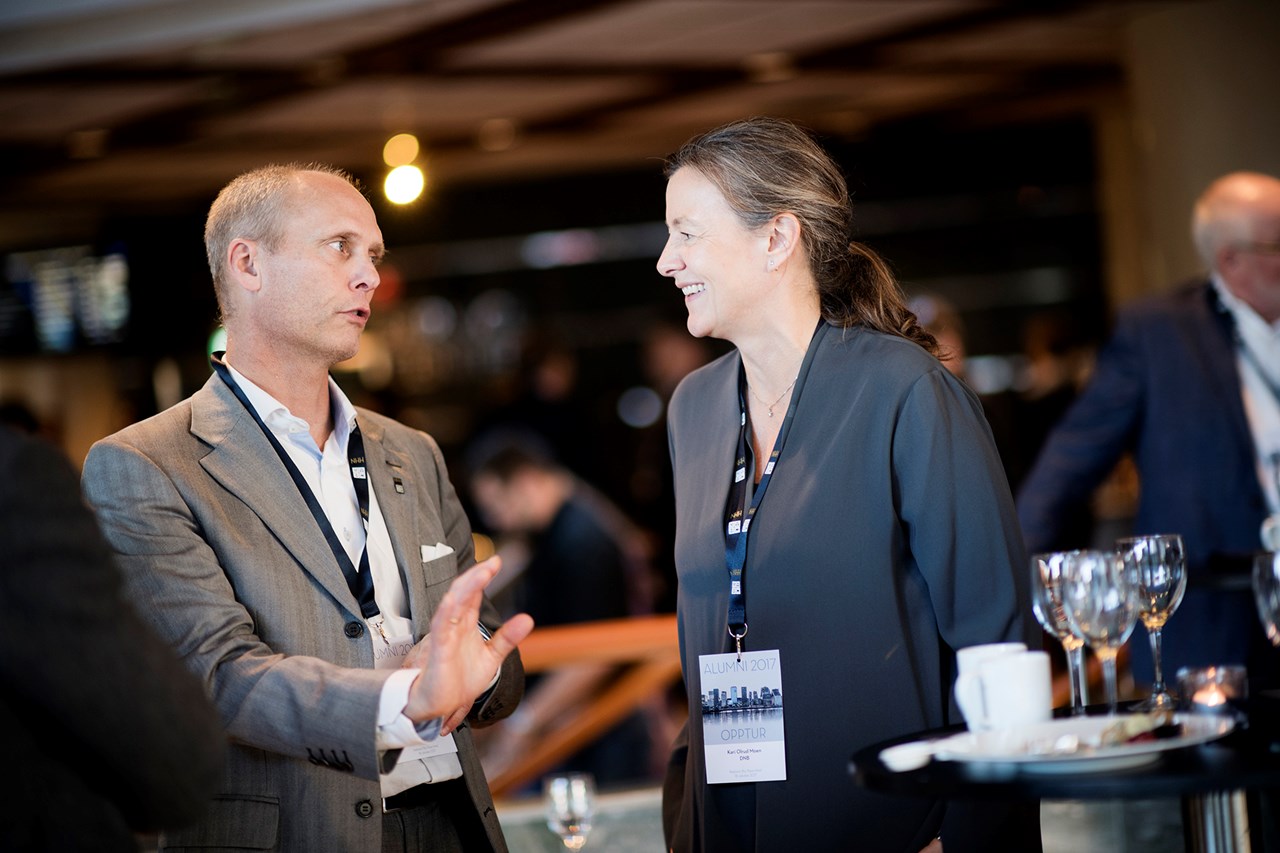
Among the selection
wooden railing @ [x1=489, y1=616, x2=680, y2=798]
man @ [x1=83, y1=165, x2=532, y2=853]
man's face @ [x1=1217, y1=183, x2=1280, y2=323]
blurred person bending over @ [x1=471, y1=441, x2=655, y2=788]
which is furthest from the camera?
blurred person bending over @ [x1=471, y1=441, x2=655, y2=788]

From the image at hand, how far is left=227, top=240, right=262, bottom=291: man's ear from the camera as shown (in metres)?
2.39

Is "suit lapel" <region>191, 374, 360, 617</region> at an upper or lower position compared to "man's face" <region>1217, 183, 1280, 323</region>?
lower

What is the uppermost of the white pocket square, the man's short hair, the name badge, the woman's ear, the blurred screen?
the blurred screen

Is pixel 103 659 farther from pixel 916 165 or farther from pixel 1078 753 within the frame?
pixel 916 165

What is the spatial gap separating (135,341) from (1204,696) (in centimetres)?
801

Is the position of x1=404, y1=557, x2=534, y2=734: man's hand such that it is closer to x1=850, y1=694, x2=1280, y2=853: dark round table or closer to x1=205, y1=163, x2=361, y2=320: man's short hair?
x1=850, y1=694, x2=1280, y2=853: dark round table

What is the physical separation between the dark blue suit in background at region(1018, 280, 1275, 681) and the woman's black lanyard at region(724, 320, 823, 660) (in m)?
1.77

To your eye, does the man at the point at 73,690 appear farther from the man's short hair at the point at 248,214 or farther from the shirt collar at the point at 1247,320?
the shirt collar at the point at 1247,320

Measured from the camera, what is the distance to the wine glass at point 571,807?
8.71 ft

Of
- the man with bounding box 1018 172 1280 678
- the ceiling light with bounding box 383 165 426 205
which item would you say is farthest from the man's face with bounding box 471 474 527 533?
the ceiling light with bounding box 383 165 426 205

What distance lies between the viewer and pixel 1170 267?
684 cm

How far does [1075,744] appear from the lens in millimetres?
1644

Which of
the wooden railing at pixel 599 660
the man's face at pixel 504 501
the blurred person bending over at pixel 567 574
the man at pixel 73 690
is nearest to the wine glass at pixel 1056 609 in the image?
the man at pixel 73 690

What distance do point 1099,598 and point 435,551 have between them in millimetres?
1109
